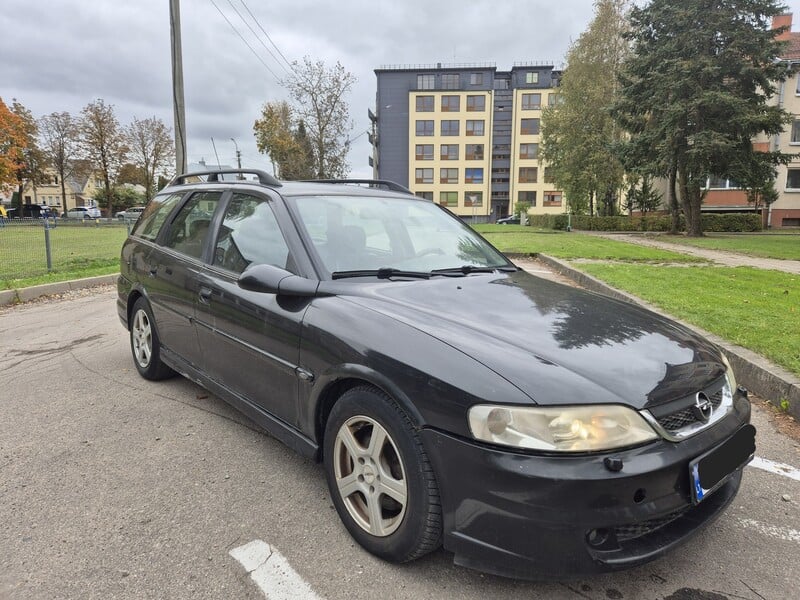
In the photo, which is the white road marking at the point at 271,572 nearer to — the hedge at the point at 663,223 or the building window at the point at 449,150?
the hedge at the point at 663,223

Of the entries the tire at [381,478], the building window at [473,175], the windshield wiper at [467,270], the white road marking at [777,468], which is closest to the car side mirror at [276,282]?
the tire at [381,478]

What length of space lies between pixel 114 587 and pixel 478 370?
1.68 m

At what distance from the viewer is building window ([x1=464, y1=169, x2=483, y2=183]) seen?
2753 inches

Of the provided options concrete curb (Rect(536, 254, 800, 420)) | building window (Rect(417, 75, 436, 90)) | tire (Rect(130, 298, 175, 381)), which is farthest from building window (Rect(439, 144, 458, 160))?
tire (Rect(130, 298, 175, 381))

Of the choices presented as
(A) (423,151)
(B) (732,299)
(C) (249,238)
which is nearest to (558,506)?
(C) (249,238)

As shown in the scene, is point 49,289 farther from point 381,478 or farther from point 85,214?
point 85,214

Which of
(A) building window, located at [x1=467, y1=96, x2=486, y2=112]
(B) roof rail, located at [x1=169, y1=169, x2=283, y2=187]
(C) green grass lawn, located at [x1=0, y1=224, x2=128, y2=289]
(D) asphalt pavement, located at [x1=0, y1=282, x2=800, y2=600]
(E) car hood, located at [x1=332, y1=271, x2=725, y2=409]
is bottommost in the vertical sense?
(D) asphalt pavement, located at [x1=0, y1=282, x2=800, y2=600]

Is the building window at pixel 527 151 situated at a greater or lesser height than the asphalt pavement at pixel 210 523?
greater

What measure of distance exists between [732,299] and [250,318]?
263 inches

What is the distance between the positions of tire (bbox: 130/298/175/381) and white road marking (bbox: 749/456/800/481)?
13.9 ft

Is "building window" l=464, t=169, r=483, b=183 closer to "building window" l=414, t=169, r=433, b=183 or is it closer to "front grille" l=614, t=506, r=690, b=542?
"building window" l=414, t=169, r=433, b=183

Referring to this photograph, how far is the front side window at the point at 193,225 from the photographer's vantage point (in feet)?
12.3

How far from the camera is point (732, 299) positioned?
7.09 meters

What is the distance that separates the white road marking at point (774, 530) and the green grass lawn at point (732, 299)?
2.02 metres
